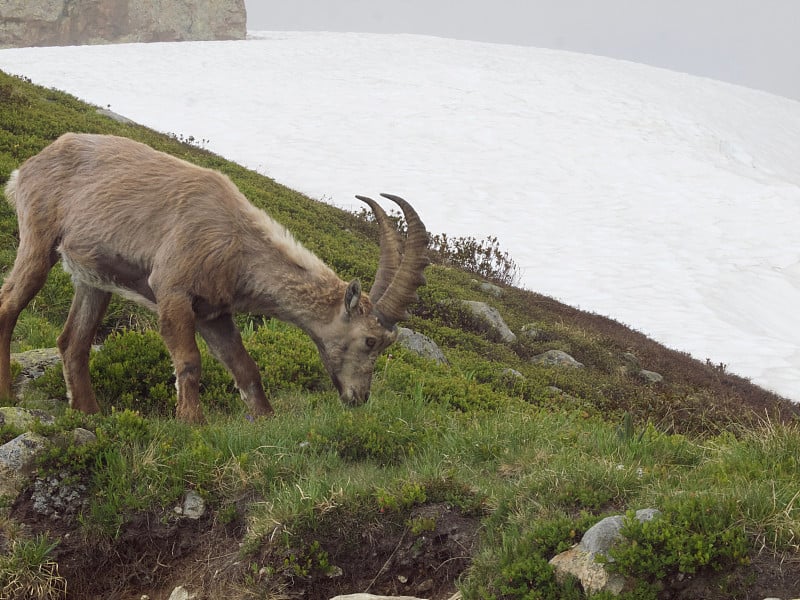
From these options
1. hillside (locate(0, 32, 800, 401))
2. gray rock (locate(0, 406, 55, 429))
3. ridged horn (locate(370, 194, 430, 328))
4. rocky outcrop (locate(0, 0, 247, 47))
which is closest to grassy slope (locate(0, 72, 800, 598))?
gray rock (locate(0, 406, 55, 429))

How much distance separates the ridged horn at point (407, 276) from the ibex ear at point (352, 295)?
0.22 m

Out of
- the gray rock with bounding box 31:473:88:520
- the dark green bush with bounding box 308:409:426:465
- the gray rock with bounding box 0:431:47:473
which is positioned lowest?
the gray rock with bounding box 31:473:88:520

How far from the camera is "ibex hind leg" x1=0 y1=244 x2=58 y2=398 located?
282 inches

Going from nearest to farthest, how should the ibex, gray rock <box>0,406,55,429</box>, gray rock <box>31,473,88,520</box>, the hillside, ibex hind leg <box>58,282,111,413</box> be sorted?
1. gray rock <box>31,473,88,520</box>
2. gray rock <box>0,406,55,429</box>
3. the ibex
4. ibex hind leg <box>58,282,111,413</box>
5. the hillside

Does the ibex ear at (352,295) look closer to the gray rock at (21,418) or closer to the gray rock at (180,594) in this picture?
the gray rock at (21,418)

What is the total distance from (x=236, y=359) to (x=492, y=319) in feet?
30.8

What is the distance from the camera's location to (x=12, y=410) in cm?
630

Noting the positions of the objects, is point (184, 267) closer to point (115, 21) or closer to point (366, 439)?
point (366, 439)

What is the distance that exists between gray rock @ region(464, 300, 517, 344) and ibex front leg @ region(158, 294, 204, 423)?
31.3 ft

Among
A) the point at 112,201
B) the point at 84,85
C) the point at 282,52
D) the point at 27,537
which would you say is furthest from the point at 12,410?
the point at 282,52

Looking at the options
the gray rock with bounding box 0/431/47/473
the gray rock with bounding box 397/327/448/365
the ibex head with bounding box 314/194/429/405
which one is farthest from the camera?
the gray rock with bounding box 397/327/448/365

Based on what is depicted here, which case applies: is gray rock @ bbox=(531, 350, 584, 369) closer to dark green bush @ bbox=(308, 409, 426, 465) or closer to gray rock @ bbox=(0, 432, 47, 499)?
dark green bush @ bbox=(308, 409, 426, 465)

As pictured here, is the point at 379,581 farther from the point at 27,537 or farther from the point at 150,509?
the point at 27,537

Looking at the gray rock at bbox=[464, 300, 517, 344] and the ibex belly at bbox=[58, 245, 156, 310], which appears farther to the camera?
the gray rock at bbox=[464, 300, 517, 344]
